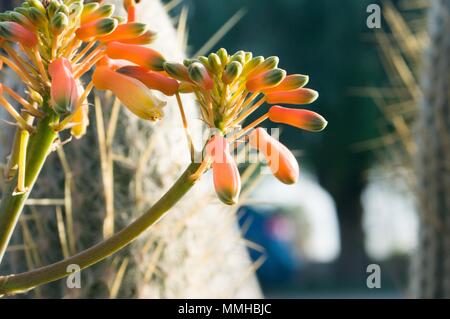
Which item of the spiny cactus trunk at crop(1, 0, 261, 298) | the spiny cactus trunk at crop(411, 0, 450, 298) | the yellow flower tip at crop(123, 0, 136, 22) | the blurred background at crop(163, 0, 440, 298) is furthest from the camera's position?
the blurred background at crop(163, 0, 440, 298)

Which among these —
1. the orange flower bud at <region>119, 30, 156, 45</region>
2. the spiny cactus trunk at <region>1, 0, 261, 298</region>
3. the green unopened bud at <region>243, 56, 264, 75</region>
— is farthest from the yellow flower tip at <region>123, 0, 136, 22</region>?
the spiny cactus trunk at <region>1, 0, 261, 298</region>

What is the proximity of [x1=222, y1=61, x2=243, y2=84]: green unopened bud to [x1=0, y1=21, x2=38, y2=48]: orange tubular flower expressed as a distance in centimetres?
13

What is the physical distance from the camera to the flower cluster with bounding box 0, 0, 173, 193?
1.78ft

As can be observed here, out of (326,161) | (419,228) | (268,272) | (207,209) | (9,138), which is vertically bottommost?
(268,272)

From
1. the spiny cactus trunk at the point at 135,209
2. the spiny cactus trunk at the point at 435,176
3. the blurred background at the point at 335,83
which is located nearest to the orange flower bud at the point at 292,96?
the spiny cactus trunk at the point at 135,209

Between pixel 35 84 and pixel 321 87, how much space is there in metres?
7.65

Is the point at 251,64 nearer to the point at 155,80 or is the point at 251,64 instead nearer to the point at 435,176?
the point at 155,80

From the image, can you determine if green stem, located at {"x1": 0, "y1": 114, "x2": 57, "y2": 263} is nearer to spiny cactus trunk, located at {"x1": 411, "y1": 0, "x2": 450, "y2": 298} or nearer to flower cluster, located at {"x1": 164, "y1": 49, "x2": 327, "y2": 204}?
flower cluster, located at {"x1": 164, "y1": 49, "x2": 327, "y2": 204}

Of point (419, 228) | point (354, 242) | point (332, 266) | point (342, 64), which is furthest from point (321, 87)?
point (419, 228)

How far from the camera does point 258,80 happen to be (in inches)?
21.3

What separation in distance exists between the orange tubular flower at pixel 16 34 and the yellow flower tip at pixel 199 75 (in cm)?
11

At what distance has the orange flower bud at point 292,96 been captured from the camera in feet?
1.88
